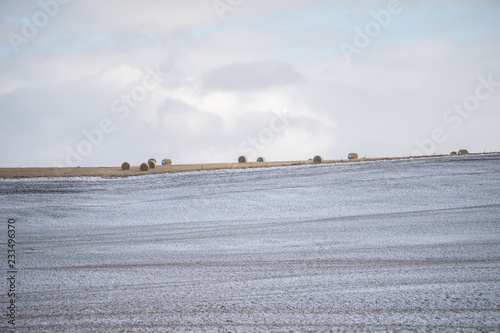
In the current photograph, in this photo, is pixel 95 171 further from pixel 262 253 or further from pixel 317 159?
pixel 262 253

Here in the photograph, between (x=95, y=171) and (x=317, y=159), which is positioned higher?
(x=317, y=159)

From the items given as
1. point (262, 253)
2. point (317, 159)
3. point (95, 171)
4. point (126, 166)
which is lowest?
point (262, 253)

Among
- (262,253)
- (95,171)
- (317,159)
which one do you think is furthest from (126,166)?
(262,253)

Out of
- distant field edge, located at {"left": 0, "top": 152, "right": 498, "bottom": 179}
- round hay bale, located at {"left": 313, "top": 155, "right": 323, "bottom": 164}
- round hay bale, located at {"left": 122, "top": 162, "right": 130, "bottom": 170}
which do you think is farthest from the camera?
round hay bale, located at {"left": 313, "top": 155, "right": 323, "bottom": 164}

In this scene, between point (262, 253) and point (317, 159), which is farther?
point (317, 159)

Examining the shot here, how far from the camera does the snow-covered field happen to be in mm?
6145

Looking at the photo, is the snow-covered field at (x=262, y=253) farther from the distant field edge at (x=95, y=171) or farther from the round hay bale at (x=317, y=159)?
the round hay bale at (x=317, y=159)

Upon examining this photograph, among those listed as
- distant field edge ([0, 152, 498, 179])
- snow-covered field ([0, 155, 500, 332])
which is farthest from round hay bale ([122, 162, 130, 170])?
snow-covered field ([0, 155, 500, 332])

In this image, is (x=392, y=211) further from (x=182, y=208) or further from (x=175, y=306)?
(x=175, y=306)

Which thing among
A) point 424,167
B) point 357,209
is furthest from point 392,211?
point 424,167

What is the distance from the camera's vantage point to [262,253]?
1049 cm

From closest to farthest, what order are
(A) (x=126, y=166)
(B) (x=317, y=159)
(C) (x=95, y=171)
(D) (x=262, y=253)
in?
1. (D) (x=262, y=253)
2. (C) (x=95, y=171)
3. (A) (x=126, y=166)
4. (B) (x=317, y=159)

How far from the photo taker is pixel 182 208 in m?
18.2

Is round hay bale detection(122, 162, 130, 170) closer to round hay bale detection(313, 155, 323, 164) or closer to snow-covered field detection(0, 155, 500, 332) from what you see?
snow-covered field detection(0, 155, 500, 332)
